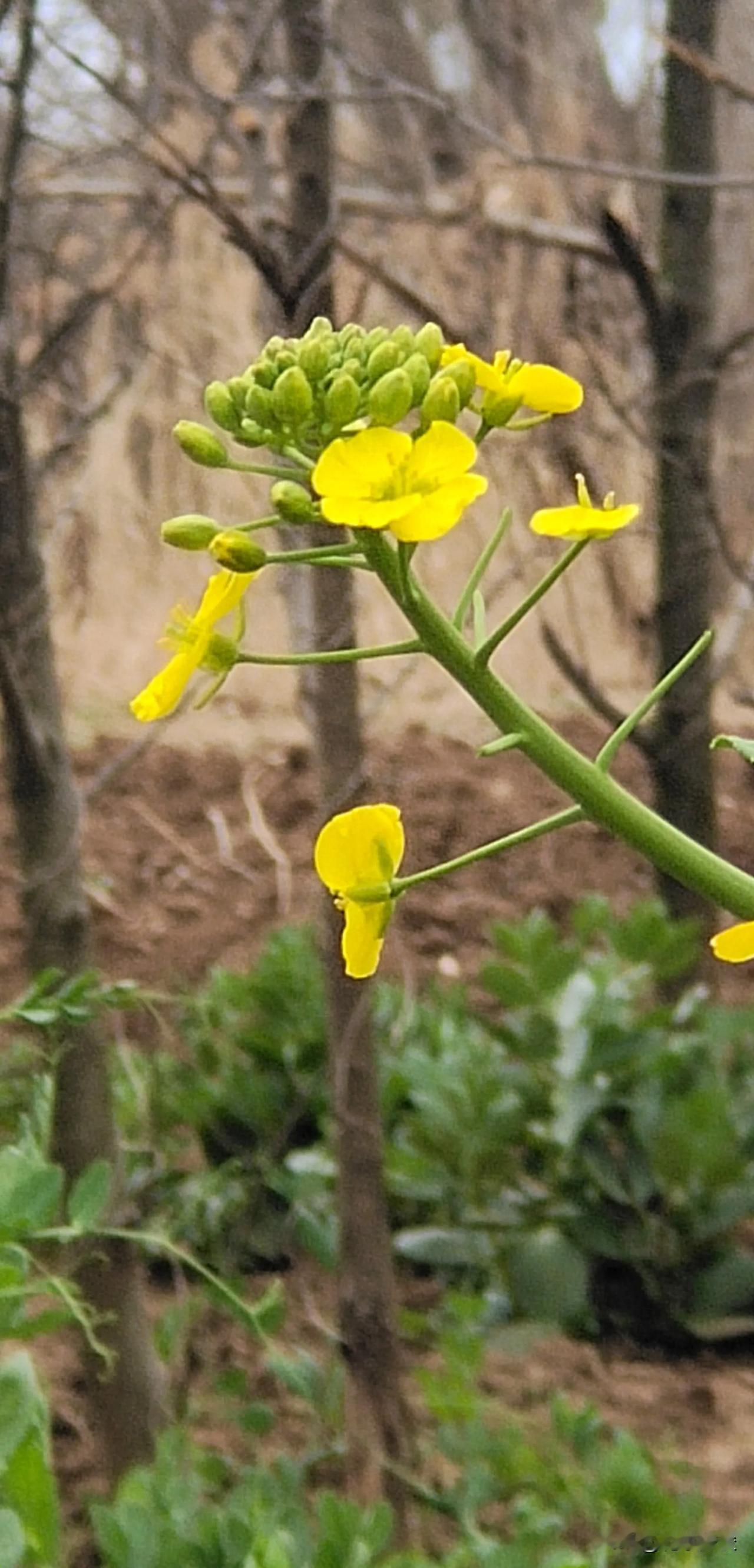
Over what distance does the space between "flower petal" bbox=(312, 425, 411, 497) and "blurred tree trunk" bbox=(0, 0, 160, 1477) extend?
0.58 metres

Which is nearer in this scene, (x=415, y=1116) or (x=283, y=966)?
(x=415, y=1116)

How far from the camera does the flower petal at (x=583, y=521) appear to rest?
0.31 m

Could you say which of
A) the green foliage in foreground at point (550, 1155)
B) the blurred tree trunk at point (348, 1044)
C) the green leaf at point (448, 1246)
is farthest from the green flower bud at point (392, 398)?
the green leaf at point (448, 1246)

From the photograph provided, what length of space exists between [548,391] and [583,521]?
0.18 ft

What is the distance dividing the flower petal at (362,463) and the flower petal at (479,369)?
0.18 feet

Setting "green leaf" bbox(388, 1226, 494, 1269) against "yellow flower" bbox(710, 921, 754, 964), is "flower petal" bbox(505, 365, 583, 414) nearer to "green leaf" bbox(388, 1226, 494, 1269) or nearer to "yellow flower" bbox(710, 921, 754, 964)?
"yellow flower" bbox(710, 921, 754, 964)

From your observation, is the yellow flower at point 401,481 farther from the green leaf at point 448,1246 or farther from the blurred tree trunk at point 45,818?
the green leaf at point 448,1246

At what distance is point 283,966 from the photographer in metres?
1.50

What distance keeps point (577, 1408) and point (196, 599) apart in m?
1.81

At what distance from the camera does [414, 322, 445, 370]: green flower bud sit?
36cm

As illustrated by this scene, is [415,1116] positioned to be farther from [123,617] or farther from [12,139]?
[123,617]

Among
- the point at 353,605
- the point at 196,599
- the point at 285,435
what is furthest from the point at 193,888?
the point at 285,435

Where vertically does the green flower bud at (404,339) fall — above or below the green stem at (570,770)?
above

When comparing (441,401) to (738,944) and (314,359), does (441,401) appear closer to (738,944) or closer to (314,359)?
(314,359)
